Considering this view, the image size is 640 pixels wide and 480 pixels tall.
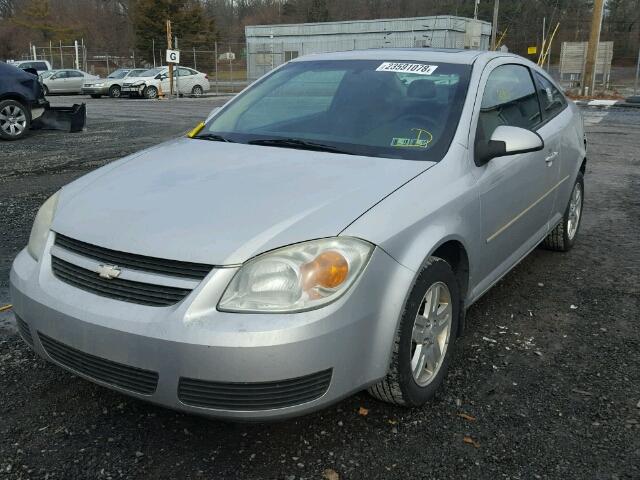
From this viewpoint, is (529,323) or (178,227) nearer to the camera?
(178,227)

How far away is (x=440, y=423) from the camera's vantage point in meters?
2.71

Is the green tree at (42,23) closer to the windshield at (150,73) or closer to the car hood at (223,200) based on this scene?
the windshield at (150,73)

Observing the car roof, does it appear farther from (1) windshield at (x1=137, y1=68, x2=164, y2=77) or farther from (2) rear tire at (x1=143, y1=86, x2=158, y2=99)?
(1) windshield at (x1=137, y1=68, x2=164, y2=77)

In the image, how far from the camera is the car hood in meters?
2.29

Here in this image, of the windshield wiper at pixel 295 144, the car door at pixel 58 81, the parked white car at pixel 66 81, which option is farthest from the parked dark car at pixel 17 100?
the car door at pixel 58 81

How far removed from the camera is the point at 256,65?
39469 millimetres

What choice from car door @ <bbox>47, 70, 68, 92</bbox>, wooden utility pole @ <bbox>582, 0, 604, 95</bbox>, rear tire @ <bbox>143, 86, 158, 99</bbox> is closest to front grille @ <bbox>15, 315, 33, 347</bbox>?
wooden utility pole @ <bbox>582, 0, 604, 95</bbox>

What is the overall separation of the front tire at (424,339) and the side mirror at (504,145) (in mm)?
695

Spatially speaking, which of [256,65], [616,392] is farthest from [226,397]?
[256,65]

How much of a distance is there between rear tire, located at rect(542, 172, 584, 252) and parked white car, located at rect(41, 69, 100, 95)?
1071 inches

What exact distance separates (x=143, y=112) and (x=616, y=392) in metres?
17.0

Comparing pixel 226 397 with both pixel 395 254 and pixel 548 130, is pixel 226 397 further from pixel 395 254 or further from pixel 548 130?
pixel 548 130

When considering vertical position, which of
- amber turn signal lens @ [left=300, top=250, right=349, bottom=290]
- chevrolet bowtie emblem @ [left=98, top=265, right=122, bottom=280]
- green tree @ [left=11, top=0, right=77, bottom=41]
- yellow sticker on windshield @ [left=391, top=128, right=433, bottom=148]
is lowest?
chevrolet bowtie emblem @ [left=98, top=265, right=122, bottom=280]

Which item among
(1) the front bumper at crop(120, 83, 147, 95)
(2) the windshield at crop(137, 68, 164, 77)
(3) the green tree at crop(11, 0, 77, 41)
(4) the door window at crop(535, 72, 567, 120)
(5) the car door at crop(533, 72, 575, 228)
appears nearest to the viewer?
(5) the car door at crop(533, 72, 575, 228)
